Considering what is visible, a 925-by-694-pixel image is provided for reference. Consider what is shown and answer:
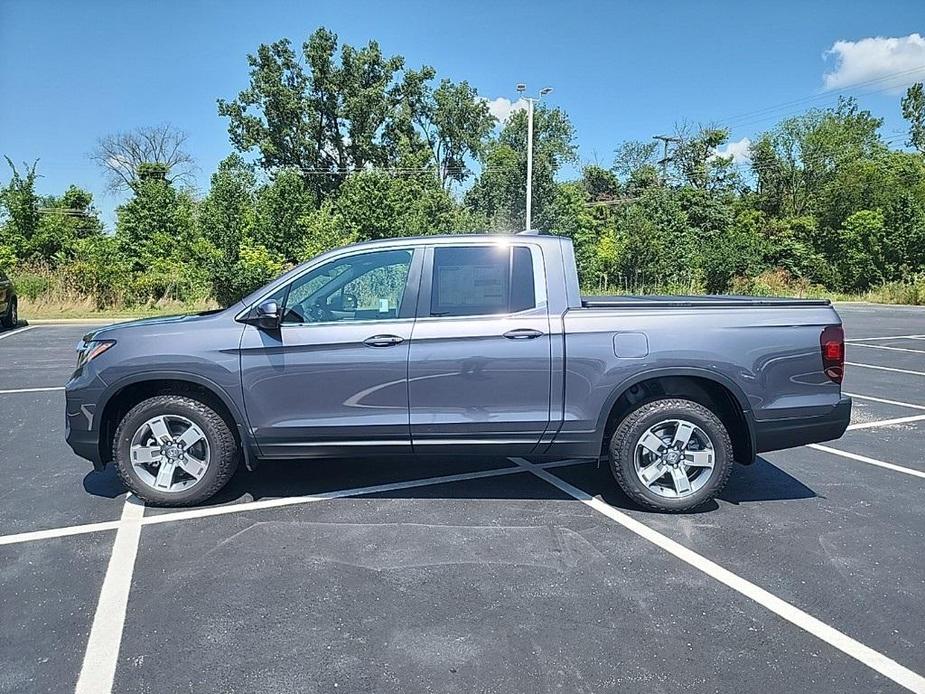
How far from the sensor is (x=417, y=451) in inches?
180

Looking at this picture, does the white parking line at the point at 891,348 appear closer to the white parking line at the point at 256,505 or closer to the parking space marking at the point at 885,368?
the parking space marking at the point at 885,368

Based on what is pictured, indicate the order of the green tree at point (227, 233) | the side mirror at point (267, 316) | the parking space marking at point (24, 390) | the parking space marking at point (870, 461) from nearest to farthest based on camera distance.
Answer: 1. the side mirror at point (267, 316)
2. the parking space marking at point (870, 461)
3. the parking space marking at point (24, 390)
4. the green tree at point (227, 233)

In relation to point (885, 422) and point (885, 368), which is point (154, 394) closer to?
point (885, 422)

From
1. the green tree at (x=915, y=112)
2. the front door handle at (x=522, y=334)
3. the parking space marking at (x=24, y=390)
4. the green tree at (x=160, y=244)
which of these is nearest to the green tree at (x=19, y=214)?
the green tree at (x=160, y=244)

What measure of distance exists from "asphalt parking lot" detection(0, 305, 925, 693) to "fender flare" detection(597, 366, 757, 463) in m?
0.64

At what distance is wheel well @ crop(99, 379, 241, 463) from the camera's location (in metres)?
4.62

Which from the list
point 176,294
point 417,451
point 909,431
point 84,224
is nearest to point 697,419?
point 417,451

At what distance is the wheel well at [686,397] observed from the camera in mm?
4598

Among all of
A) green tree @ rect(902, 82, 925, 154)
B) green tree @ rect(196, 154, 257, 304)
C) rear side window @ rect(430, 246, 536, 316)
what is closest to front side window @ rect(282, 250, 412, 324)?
rear side window @ rect(430, 246, 536, 316)

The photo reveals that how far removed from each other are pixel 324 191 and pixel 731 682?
50.2 metres

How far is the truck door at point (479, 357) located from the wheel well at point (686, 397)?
54 centimetres

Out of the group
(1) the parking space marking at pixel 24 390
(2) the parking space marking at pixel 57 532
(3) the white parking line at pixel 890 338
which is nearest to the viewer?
(2) the parking space marking at pixel 57 532

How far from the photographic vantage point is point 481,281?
4582 millimetres

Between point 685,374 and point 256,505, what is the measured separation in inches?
121
